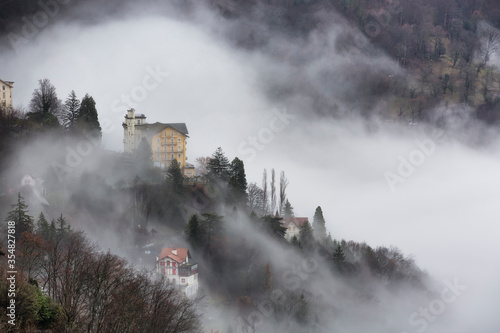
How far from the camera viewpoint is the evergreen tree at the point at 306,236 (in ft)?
281

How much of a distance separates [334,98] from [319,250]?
4221 inches

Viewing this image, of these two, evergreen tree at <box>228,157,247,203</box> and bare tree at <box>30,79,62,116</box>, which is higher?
bare tree at <box>30,79,62,116</box>

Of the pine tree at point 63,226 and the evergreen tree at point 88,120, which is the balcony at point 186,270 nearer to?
the pine tree at point 63,226

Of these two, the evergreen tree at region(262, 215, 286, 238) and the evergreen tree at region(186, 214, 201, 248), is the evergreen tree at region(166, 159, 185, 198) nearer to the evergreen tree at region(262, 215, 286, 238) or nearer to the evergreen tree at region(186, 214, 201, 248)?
the evergreen tree at region(186, 214, 201, 248)

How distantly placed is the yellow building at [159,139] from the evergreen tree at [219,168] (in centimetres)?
371

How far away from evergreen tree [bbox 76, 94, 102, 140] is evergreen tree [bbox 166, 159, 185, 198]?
9191 mm

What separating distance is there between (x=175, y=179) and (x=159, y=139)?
886 centimetres

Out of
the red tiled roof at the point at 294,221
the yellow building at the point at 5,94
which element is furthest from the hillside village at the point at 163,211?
the yellow building at the point at 5,94

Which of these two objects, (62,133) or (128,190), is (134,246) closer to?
(128,190)

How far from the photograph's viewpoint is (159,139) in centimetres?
8469

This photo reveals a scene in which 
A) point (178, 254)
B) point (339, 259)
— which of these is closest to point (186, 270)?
point (178, 254)

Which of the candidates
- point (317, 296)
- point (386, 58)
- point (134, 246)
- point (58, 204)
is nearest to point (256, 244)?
point (317, 296)

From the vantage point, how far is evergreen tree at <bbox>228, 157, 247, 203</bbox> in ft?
268

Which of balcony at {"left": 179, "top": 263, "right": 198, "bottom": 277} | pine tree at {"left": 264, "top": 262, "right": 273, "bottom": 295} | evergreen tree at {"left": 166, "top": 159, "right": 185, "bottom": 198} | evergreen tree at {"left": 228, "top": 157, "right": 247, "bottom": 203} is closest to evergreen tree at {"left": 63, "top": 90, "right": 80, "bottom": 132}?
evergreen tree at {"left": 166, "top": 159, "right": 185, "bottom": 198}
